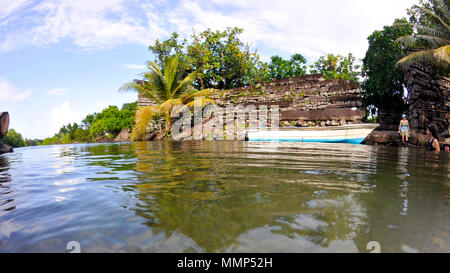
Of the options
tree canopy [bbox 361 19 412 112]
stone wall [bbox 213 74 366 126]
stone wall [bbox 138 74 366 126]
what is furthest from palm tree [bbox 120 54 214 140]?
tree canopy [bbox 361 19 412 112]

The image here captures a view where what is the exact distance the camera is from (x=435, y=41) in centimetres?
1097

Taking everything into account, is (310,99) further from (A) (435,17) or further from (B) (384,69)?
(B) (384,69)

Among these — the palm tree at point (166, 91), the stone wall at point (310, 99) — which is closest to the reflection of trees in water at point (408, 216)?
the stone wall at point (310, 99)

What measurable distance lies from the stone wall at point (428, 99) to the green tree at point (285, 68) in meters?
8.25

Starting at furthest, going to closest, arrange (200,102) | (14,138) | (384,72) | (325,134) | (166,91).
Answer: (14,138), (384,72), (166,91), (200,102), (325,134)

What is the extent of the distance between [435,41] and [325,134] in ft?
22.5

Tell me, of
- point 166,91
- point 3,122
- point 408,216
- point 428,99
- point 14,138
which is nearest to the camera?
point 408,216

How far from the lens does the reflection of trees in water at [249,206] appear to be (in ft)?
4.50

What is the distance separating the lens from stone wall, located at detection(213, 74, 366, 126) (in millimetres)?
11609

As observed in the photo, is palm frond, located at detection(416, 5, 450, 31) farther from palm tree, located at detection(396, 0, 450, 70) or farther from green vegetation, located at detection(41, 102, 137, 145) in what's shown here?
green vegetation, located at detection(41, 102, 137, 145)

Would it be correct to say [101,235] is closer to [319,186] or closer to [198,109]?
[319,186]

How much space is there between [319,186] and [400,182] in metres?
0.95

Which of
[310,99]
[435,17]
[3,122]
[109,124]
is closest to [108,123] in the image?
[109,124]

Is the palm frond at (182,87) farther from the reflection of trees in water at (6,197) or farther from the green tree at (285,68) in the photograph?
the reflection of trees in water at (6,197)
